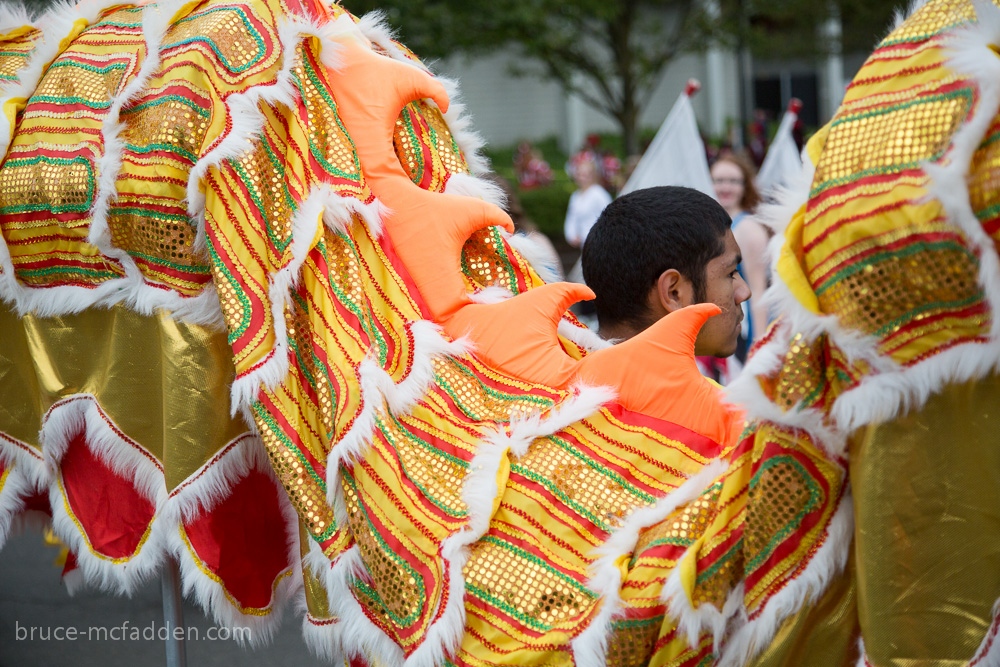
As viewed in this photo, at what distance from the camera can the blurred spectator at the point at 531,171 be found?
48.5 feet

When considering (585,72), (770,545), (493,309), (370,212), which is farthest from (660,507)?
(585,72)

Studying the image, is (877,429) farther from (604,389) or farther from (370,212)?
(370,212)

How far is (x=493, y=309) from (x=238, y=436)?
63cm

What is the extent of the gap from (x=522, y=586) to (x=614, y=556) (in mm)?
163

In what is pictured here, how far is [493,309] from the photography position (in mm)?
1807

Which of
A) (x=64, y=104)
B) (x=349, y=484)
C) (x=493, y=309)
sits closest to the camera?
(x=349, y=484)

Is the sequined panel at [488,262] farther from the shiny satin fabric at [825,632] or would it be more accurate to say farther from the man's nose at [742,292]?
the shiny satin fabric at [825,632]

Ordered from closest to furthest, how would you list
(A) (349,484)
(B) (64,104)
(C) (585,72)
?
(A) (349,484) < (B) (64,104) < (C) (585,72)

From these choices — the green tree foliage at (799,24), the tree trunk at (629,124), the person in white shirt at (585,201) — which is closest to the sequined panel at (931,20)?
the person in white shirt at (585,201)

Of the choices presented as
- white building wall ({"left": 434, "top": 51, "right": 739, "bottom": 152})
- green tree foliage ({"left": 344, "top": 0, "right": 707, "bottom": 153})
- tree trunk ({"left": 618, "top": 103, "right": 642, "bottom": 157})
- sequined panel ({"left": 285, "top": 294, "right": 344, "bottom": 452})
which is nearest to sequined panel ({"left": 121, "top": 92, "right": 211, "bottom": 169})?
sequined panel ({"left": 285, "top": 294, "right": 344, "bottom": 452})

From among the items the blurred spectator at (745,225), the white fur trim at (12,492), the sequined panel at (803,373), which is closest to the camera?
the sequined panel at (803,373)

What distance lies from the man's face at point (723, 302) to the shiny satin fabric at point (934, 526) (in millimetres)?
817

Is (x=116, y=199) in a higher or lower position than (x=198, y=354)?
higher

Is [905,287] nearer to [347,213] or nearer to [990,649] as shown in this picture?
[990,649]
